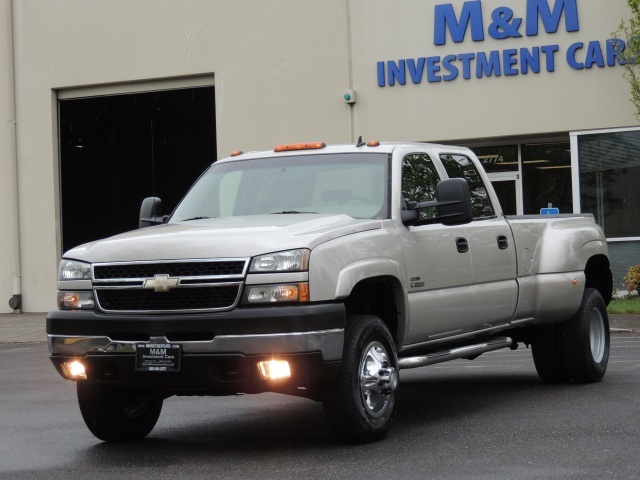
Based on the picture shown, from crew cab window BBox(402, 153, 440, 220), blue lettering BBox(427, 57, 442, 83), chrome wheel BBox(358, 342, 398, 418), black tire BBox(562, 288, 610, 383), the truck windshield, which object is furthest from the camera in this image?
blue lettering BBox(427, 57, 442, 83)

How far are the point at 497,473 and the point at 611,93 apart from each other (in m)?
16.8

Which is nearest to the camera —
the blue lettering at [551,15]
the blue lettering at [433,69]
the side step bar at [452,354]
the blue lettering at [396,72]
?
the side step bar at [452,354]

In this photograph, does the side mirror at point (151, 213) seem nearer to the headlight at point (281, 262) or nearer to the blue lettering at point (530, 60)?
the headlight at point (281, 262)

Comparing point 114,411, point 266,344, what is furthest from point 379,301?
point 114,411

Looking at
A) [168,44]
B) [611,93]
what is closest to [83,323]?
[611,93]

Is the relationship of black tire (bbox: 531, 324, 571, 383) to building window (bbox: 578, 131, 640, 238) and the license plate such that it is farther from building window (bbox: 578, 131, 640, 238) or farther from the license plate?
building window (bbox: 578, 131, 640, 238)

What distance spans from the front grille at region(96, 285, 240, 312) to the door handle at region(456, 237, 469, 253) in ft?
7.77

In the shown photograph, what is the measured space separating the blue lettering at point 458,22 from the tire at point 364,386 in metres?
16.0

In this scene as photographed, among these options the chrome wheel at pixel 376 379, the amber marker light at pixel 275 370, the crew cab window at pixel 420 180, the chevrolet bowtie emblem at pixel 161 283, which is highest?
the crew cab window at pixel 420 180

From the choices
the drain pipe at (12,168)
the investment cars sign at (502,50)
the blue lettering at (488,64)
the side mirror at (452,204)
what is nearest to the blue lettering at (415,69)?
the investment cars sign at (502,50)

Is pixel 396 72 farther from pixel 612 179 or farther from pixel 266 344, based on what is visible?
pixel 266 344

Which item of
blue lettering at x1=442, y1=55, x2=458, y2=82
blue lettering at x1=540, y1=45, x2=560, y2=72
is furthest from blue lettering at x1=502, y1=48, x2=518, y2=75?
blue lettering at x1=442, y1=55, x2=458, y2=82

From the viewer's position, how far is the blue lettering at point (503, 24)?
2288cm

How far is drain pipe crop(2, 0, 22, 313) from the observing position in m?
26.5
